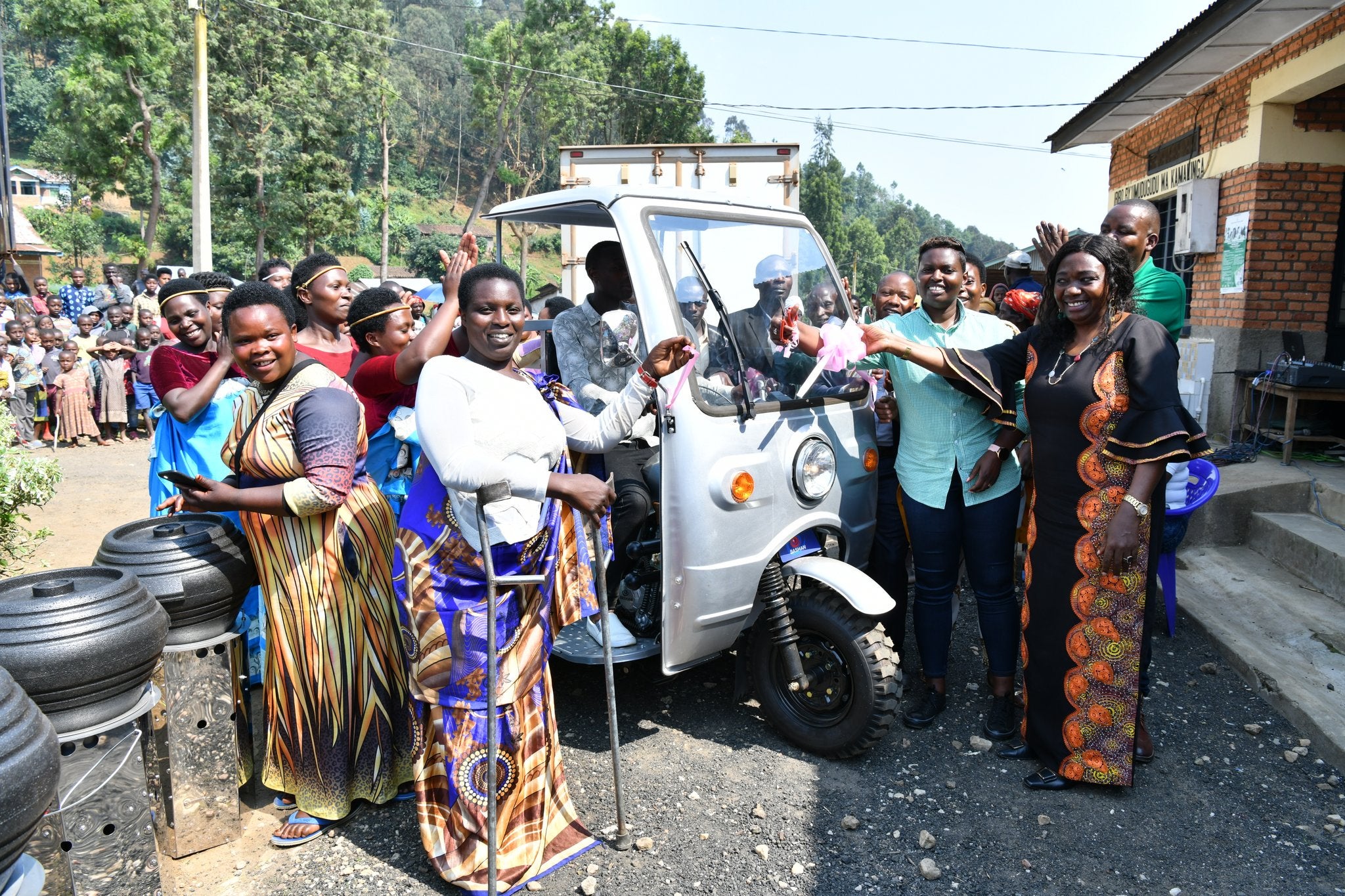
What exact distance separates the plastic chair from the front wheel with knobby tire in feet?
6.54

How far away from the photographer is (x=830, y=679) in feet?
12.6

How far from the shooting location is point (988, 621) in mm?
4055

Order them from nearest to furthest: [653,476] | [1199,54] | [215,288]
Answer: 1. [653,476]
2. [215,288]
3. [1199,54]

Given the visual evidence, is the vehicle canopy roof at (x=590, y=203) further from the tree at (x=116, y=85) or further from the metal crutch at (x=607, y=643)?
the tree at (x=116, y=85)

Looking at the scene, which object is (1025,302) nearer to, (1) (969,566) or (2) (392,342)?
(1) (969,566)

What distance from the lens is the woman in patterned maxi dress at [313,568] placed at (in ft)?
10.0

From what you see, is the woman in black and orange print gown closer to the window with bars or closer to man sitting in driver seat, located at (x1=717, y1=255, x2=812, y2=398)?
man sitting in driver seat, located at (x1=717, y1=255, x2=812, y2=398)

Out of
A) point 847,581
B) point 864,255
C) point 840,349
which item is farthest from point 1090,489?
point 864,255

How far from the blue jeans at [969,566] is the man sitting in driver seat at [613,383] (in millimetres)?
1285

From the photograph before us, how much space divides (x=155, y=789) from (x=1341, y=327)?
9.82 metres

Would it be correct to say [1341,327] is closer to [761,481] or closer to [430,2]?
[761,481]

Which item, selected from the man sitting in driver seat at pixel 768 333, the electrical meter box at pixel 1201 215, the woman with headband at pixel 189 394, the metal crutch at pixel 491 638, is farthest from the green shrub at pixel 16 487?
the electrical meter box at pixel 1201 215

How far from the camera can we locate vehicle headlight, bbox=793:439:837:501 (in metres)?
3.87

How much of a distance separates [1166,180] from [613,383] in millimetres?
9056
